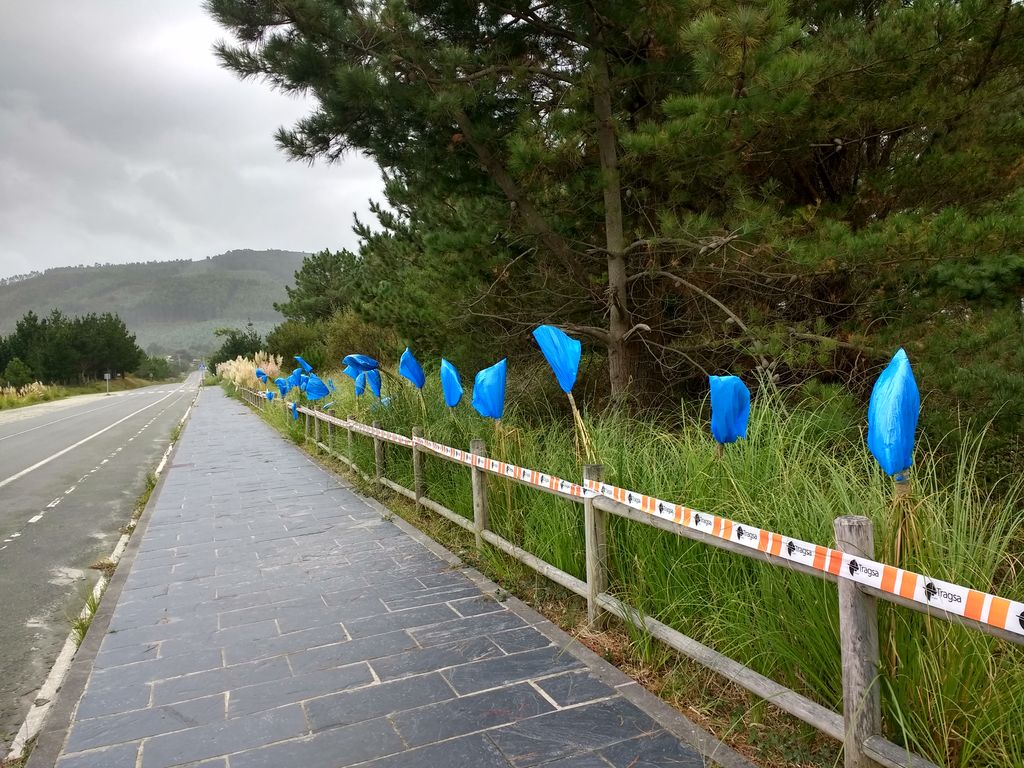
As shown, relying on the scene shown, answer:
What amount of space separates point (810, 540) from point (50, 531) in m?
8.52

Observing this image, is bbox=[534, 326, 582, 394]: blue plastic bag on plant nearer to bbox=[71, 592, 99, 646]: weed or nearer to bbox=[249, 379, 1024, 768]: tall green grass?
bbox=[249, 379, 1024, 768]: tall green grass

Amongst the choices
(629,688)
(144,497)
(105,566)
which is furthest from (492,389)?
(144,497)

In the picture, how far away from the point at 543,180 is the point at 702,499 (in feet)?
17.1

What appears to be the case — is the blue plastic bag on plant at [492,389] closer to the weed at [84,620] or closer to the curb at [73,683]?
the curb at [73,683]

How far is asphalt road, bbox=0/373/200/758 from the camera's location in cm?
481

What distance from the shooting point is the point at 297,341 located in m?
36.3

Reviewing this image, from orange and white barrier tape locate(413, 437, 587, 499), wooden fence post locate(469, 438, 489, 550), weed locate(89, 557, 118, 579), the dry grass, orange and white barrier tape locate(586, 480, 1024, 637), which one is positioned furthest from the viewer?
the dry grass

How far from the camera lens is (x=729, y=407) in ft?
13.1

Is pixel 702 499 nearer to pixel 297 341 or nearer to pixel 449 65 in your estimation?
pixel 449 65

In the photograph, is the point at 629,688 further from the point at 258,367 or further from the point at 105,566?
the point at 258,367

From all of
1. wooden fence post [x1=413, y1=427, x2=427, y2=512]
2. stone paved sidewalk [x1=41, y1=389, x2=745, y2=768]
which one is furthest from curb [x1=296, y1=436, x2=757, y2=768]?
wooden fence post [x1=413, y1=427, x2=427, y2=512]

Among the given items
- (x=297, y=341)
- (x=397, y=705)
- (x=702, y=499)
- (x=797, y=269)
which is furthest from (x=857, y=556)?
(x=297, y=341)

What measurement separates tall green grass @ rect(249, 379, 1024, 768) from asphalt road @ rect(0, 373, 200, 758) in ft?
10.6

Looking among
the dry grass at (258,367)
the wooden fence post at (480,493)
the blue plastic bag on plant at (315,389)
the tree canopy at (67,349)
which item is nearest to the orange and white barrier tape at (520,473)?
the wooden fence post at (480,493)
